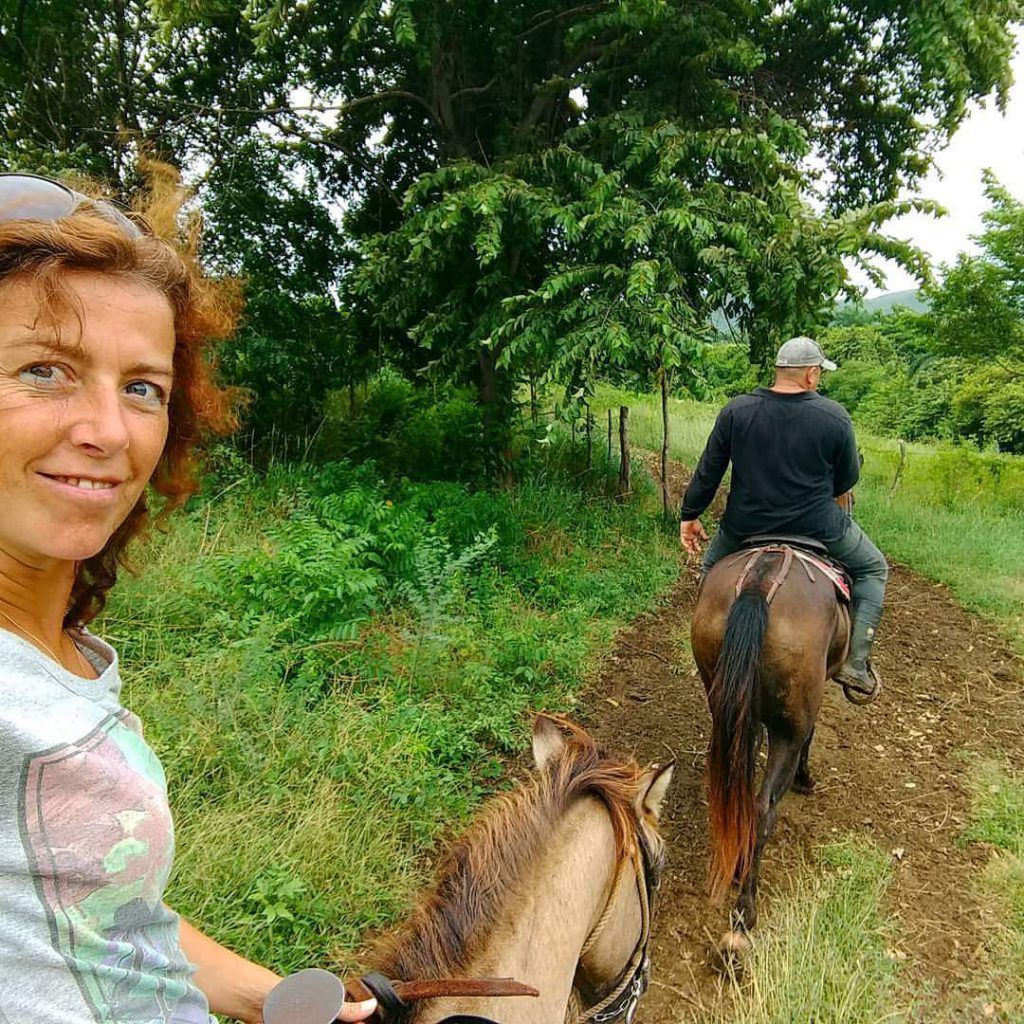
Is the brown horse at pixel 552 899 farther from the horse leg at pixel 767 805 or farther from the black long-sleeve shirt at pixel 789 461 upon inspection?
A: the black long-sleeve shirt at pixel 789 461

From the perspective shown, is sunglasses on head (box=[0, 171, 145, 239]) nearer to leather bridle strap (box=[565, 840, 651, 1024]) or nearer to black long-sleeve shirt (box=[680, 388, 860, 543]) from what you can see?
leather bridle strap (box=[565, 840, 651, 1024])

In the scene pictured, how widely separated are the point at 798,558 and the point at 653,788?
6.92ft

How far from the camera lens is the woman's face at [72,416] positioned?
763 millimetres

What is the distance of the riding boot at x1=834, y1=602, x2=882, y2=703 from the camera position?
13.1ft

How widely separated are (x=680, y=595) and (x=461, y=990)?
6.11 metres

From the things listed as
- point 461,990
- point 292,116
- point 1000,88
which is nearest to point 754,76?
point 1000,88

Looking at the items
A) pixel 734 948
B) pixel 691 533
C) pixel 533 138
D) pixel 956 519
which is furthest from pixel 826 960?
pixel 956 519

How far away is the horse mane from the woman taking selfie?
0.45 m

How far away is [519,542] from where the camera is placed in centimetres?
660

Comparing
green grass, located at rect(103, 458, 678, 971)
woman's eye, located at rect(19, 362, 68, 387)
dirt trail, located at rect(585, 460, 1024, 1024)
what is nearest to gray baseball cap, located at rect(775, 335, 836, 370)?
green grass, located at rect(103, 458, 678, 971)

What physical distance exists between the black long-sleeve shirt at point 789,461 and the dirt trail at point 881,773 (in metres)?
1.64

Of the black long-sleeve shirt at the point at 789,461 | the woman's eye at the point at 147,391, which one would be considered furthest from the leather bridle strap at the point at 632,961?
the black long-sleeve shirt at the point at 789,461

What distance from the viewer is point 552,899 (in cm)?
142

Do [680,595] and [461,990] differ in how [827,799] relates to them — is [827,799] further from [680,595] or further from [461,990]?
[461,990]
